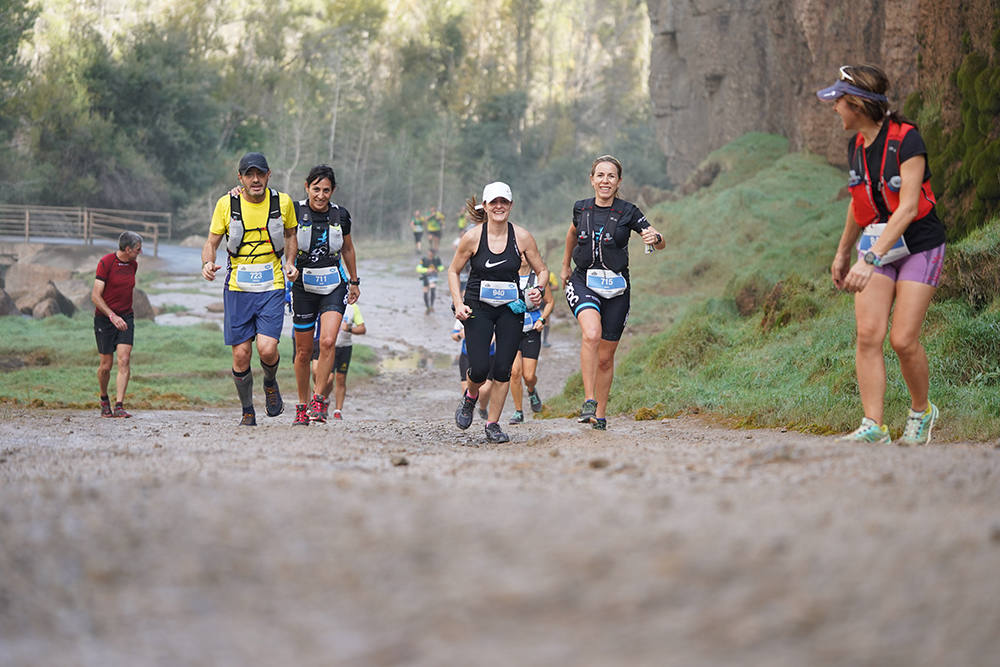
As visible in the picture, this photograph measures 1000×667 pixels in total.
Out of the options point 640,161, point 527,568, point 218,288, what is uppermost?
point 640,161

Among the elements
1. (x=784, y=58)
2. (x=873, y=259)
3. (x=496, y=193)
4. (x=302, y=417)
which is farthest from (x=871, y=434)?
(x=784, y=58)

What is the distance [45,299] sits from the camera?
22172 mm

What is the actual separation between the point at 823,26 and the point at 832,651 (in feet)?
73.4

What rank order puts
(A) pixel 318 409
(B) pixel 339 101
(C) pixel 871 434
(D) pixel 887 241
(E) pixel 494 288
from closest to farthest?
(D) pixel 887 241 < (C) pixel 871 434 < (E) pixel 494 288 < (A) pixel 318 409 < (B) pixel 339 101

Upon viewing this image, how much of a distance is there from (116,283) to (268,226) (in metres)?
3.48

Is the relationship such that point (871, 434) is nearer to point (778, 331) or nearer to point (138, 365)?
point (778, 331)

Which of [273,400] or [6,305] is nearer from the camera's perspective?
[273,400]

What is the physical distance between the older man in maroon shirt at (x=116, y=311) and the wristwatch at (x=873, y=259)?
7881 mm

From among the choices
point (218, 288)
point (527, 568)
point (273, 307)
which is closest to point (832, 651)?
point (527, 568)

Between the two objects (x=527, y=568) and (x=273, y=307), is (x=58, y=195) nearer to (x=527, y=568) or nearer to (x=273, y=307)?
(x=273, y=307)

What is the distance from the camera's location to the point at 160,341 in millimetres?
19000

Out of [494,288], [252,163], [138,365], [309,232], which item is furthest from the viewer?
[138,365]

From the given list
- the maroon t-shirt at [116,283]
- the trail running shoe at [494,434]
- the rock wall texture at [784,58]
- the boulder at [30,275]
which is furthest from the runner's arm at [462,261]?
the boulder at [30,275]

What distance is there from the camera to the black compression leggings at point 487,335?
8.02 meters
